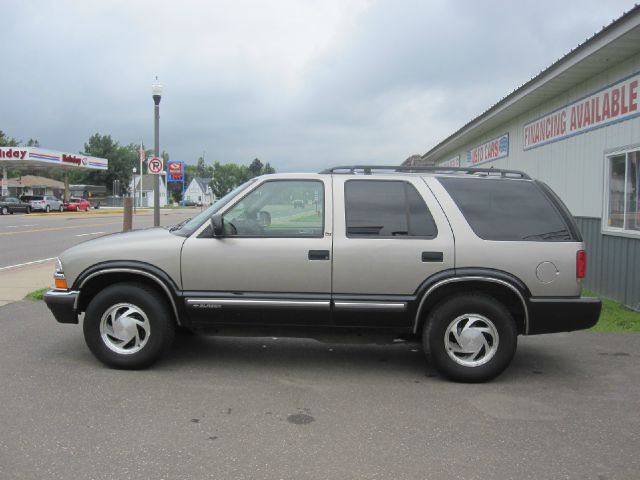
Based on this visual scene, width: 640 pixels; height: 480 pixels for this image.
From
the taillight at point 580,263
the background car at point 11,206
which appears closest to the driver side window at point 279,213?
the taillight at point 580,263

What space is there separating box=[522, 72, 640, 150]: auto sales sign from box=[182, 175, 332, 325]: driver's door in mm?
5550

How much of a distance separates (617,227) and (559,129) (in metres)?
2.82

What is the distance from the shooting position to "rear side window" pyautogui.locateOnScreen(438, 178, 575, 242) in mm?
5168

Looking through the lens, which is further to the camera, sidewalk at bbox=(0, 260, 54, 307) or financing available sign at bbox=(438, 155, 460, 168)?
financing available sign at bbox=(438, 155, 460, 168)

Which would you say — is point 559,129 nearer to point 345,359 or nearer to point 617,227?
point 617,227

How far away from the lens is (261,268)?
520 cm

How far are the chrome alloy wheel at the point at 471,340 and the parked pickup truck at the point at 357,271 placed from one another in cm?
1

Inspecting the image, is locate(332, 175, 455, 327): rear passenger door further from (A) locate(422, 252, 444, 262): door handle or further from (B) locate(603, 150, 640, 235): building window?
(B) locate(603, 150, 640, 235): building window

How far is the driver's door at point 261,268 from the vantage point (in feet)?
17.0

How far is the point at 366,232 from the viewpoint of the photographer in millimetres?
5219

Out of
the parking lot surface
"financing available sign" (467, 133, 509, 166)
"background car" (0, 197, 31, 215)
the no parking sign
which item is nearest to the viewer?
the parking lot surface

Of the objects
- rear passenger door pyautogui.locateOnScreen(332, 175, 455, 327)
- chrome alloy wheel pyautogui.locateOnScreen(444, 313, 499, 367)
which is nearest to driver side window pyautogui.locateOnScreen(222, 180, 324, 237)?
rear passenger door pyautogui.locateOnScreen(332, 175, 455, 327)

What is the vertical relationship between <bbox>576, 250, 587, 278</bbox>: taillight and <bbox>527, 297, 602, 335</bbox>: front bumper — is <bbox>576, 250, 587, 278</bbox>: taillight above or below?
above

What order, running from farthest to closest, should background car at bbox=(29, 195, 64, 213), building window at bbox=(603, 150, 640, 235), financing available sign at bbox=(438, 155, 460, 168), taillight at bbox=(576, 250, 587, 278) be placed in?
background car at bbox=(29, 195, 64, 213) → financing available sign at bbox=(438, 155, 460, 168) → building window at bbox=(603, 150, 640, 235) → taillight at bbox=(576, 250, 587, 278)
